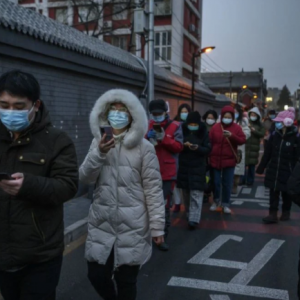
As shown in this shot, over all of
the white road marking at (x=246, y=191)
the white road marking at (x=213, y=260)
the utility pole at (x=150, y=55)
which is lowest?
the white road marking at (x=246, y=191)

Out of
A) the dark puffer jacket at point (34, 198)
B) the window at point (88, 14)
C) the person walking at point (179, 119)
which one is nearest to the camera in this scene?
the dark puffer jacket at point (34, 198)

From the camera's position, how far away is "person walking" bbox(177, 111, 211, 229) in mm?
6344

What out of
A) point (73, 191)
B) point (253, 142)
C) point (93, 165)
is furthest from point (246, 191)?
point (73, 191)

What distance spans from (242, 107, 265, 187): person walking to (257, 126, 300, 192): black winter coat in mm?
3971

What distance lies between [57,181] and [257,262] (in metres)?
3.59

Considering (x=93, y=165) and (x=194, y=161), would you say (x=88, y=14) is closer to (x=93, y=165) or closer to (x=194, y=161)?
(x=194, y=161)

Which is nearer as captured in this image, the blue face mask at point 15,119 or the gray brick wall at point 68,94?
the blue face mask at point 15,119

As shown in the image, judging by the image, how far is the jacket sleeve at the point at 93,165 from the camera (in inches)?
119

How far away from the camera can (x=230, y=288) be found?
14.3ft

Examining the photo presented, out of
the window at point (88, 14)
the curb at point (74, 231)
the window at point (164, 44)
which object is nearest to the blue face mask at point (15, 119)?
the curb at point (74, 231)

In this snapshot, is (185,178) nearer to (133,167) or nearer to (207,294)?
(207,294)

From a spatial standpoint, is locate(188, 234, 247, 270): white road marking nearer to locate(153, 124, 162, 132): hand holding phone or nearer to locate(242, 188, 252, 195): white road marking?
locate(153, 124, 162, 132): hand holding phone

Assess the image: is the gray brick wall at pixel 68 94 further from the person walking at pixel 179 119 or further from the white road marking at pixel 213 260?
the white road marking at pixel 213 260

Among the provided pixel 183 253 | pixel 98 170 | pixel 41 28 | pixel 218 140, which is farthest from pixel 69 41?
pixel 98 170
